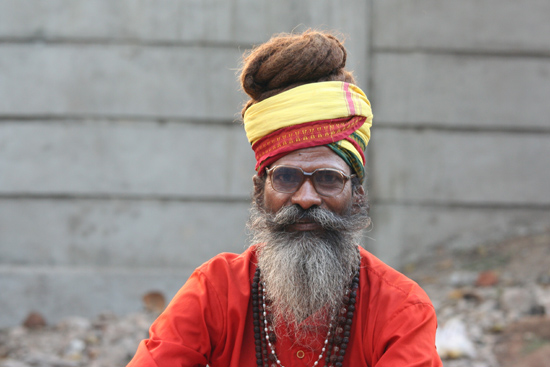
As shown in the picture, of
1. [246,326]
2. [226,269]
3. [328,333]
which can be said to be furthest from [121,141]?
[328,333]

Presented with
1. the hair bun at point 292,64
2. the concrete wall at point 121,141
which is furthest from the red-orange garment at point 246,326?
the concrete wall at point 121,141

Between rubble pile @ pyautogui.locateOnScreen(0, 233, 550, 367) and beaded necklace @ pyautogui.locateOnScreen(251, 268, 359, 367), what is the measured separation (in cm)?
225

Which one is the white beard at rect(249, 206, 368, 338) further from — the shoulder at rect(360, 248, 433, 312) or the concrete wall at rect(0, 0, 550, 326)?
the concrete wall at rect(0, 0, 550, 326)

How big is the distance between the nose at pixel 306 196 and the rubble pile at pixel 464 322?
2513 mm

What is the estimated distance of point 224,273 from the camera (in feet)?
8.05

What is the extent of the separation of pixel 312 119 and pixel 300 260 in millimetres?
554

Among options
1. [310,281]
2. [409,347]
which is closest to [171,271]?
[310,281]

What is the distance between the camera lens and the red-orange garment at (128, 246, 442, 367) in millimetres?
2164

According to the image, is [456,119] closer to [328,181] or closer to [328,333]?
[328,181]

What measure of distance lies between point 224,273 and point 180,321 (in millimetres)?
285

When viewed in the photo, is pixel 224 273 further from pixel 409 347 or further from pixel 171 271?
pixel 171 271

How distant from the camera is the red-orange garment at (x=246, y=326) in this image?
2164mm

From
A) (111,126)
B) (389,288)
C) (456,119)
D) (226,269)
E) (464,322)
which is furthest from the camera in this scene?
(456,119)

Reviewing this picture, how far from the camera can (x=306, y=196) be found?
2.34 metres
